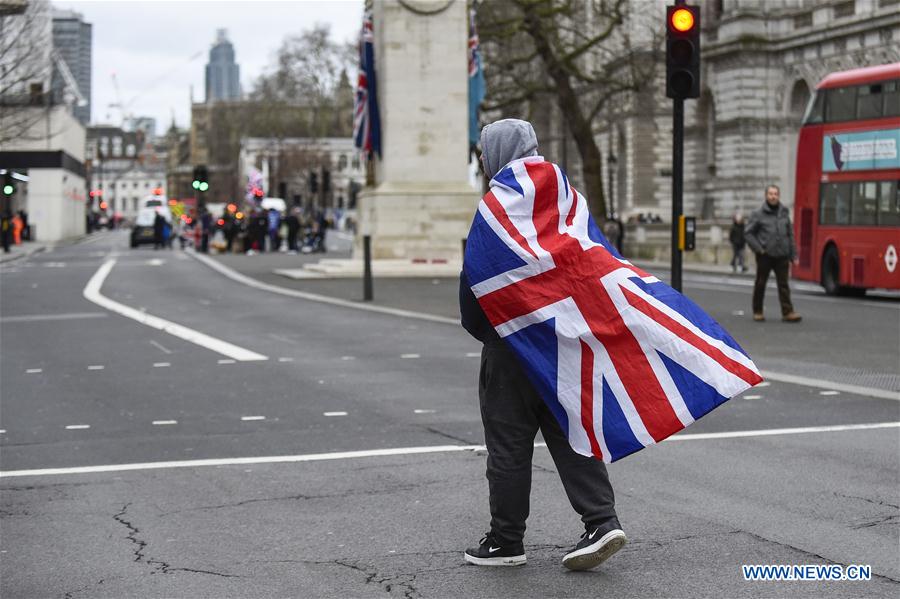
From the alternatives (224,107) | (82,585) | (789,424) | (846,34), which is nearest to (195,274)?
(789,424)

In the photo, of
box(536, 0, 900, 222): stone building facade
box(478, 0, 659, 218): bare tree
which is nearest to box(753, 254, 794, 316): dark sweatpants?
box(478, 0, 659, 218): bare tree

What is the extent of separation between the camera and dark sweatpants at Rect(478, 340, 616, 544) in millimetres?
5633

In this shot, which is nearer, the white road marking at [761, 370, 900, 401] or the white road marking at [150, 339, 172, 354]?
the white road marking at [761, 370, 900, 401]

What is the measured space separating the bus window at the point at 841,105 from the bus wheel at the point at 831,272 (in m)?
2.61

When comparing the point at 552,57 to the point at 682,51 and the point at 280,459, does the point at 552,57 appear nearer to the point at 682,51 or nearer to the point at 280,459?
the point at 682,51

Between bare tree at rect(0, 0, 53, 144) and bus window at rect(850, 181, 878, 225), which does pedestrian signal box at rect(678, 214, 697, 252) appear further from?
bare tree at rect(0, 0, 53, 144)

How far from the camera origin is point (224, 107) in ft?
568

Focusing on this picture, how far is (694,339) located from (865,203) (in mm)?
22641

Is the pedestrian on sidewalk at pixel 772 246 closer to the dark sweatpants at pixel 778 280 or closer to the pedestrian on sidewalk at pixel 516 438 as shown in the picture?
the dark sweatpants at pixel 778 280

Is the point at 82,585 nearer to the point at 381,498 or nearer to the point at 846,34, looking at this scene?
the point at 381,498

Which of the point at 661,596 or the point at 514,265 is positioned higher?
the point at 514,265

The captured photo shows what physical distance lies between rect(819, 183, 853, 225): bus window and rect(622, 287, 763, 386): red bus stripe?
23.0 m

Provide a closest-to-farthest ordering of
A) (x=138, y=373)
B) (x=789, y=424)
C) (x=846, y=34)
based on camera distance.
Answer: (x=789, y=424) → (x=138, y=373) → (x=846, y=34)

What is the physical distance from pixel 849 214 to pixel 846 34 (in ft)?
116
